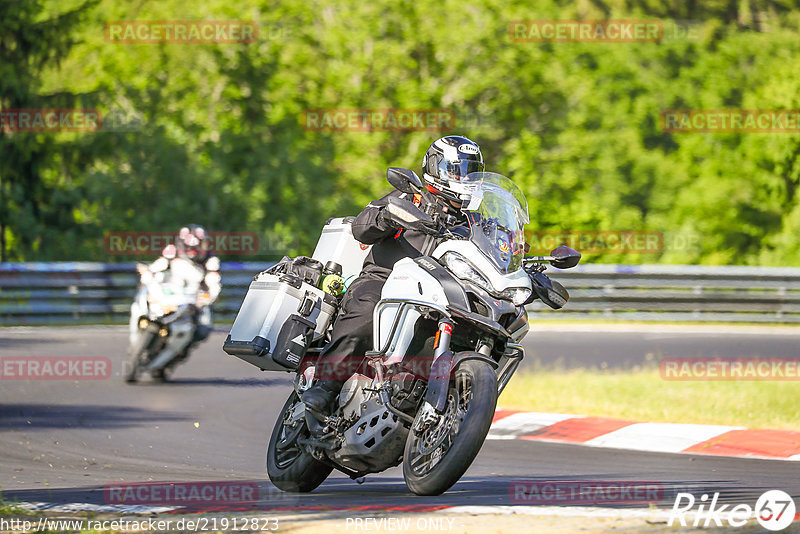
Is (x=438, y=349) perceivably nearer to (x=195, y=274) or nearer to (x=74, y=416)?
(x=74, y=416)

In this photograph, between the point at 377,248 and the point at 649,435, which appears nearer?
the point at 377,248

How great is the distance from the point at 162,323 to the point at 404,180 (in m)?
8.30

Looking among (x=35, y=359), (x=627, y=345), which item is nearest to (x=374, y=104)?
(x=627, y=345)

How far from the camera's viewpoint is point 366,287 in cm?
732

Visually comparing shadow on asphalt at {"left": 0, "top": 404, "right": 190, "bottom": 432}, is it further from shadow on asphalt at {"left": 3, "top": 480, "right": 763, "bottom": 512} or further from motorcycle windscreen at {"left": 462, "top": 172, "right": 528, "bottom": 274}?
motorcycle windscreen at {"left": 462, "top": 172, "right": 528, "bottom": 274}

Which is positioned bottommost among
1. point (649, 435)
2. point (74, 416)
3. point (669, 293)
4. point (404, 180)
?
point (669, 293)

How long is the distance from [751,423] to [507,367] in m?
4.46

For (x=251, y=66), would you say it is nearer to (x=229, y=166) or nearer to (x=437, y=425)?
(x=229, y=166)

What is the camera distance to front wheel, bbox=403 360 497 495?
6.20m

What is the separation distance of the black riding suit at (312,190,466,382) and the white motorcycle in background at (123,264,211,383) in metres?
7.29

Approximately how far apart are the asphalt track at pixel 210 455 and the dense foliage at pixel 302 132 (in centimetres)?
1100

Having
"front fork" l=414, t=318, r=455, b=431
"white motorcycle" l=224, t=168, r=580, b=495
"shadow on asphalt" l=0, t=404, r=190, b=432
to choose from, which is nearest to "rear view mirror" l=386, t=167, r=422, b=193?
"white motorcycle" l=224, t=168, r=580, b=495

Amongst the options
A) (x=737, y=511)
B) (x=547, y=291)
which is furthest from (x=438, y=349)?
(x=737, y=511)

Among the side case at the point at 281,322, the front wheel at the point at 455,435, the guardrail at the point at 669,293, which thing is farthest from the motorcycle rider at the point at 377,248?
the guardrail at the point at 669,293
